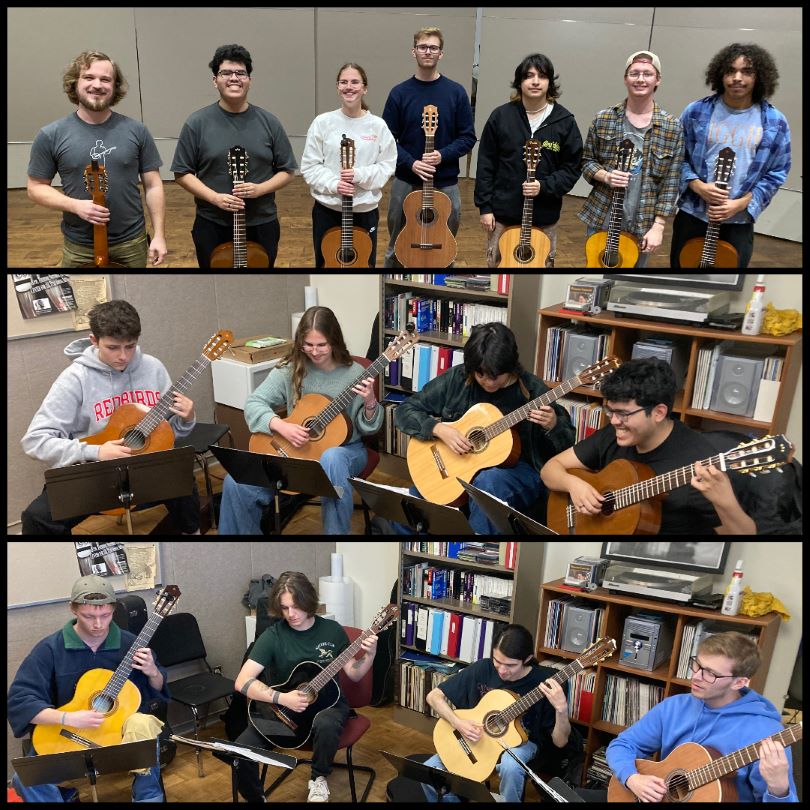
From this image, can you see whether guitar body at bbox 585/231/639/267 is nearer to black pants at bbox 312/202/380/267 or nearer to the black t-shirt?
black pants at bbox 312/202/380/267

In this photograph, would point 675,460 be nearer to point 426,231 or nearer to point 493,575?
point 493,575

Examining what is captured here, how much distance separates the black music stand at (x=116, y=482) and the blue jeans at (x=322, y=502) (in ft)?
1.00

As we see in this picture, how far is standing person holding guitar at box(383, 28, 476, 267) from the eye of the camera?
152 inches

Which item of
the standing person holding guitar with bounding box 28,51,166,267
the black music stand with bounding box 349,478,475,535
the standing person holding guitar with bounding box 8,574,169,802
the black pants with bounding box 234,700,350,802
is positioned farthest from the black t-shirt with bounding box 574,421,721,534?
the standing person holding guitar with bounding box 28,51,166,267

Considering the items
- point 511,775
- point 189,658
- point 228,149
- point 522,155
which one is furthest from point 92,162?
point 511,775

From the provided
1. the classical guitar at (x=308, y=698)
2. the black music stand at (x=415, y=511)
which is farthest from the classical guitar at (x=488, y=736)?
the black music stand at (x=415, y=511)

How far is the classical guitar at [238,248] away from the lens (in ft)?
11.4

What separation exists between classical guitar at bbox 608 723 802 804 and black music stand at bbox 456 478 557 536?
855 mm

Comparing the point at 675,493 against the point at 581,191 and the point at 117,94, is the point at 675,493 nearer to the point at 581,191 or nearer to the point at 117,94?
the point at 117,94

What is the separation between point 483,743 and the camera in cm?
327

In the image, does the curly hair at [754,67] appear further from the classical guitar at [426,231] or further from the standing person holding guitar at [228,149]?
the standing person holding guitar at [228,149]

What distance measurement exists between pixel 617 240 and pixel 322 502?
5.52 feet

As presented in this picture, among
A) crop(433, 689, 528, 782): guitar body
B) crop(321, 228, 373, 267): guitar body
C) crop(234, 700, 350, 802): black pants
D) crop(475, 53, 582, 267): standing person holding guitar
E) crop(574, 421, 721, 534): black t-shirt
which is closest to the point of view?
crop(574, 421, 721, 534): black t-shirt

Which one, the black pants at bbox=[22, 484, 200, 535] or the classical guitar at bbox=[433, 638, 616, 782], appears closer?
the black pants at bbox=[22, 484, 200, 535]
